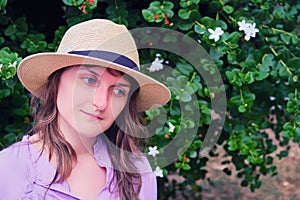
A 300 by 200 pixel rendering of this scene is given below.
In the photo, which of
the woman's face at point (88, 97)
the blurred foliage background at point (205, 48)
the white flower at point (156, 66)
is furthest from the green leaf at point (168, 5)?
the woman's face at point (88, 97)

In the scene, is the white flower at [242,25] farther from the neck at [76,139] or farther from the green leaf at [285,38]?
the neck at [76,139]

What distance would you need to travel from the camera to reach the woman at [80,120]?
1923 mm

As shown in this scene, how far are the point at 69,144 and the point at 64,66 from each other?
0.25 meters

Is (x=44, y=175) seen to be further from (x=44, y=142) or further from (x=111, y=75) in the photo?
(x=111, y=75)

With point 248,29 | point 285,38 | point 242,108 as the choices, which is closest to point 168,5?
point 248,29

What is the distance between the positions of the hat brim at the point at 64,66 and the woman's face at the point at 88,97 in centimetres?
→ 3

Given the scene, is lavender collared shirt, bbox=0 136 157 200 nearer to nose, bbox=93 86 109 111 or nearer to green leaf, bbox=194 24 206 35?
nose, bbox=93 86 109 111

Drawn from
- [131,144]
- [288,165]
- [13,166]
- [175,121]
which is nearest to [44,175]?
[13,166]

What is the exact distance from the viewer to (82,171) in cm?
203

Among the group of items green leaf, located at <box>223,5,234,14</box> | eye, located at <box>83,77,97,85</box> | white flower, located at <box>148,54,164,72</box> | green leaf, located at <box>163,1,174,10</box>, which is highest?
eye, located at <box>83,77,97,85</box>

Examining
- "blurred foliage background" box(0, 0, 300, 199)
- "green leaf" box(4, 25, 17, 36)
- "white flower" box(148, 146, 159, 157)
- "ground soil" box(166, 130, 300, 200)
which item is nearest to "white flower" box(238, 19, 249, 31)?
"blurred foliage background" box(0, 0, 300, 199)

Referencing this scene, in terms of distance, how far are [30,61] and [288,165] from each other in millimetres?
4918

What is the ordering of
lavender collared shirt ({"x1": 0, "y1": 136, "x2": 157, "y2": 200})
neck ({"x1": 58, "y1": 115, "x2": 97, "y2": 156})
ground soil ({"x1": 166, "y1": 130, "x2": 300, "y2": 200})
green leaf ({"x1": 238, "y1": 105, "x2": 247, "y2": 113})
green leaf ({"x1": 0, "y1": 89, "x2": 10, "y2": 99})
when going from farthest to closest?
1. ground soil ({"x1": 166, "y1": 130, "x2": 300, "y2": 200})
2. green leaf ({"x1": 238, "y1": 105, "x2": 247, "y2": 113})
3. green leaf ({"x1": 0, "y1": 89, "x2": 10, "y2": 99})
4. neck ({"x1": 58, "y1": 115, "x2": 97, "y2": 156})
5. lavender collared shirt ({"x1": 0, "y1": 136, "x2": 157, "y2": 200})

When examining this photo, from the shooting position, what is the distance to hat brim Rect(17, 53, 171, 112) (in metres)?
1.92
